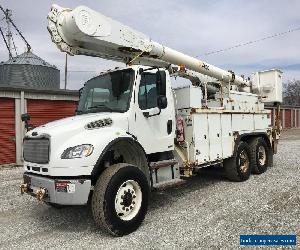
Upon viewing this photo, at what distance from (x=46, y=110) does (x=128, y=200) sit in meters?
11.7

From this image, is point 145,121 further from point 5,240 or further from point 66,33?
point 5,240

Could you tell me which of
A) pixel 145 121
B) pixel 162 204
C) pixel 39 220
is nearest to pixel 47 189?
pixel 39 220

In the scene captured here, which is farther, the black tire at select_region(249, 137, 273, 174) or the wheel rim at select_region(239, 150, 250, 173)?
the black tire at select_region(249, 137, 273, 174)

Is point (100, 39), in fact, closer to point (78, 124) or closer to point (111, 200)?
point (78, 124)

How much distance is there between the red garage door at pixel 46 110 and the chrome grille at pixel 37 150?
953 centimetres

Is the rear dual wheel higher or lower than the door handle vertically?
lower

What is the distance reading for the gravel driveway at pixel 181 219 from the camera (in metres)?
5.23

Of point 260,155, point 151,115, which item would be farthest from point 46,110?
point 151,115

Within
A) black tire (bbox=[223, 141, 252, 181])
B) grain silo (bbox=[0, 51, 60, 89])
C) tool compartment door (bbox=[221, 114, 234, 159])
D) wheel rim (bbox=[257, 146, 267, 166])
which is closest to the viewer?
tool compartment door (bbox=[221, 114, 234, 159])

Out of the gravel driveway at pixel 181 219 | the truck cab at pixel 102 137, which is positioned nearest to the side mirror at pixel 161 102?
the truck cab at pixel 102 137

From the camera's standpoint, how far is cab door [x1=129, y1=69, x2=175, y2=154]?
246 inches

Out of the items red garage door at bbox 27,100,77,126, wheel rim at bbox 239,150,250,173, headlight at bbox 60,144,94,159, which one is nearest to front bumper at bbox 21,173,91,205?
headlight at bbox 60,144,94,159

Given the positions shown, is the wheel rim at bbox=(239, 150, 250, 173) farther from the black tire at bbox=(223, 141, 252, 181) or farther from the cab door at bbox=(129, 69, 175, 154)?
the cab door at bbox=(129, 69, 175, 154)

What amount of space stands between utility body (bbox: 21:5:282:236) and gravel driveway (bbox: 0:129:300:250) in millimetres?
467
